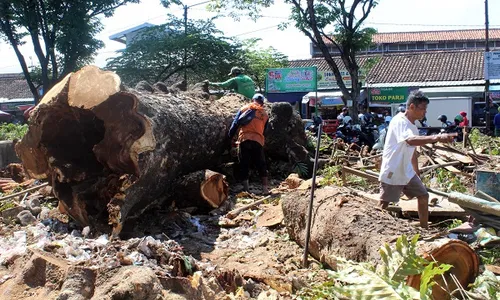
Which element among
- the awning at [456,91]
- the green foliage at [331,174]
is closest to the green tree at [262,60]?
the awning at [456,91]

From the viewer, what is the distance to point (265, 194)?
7.40 m

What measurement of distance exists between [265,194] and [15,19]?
13894 millimetres

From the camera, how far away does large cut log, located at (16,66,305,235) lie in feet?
17.4

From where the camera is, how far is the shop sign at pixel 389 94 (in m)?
24.6

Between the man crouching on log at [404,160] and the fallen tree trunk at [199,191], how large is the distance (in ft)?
7.26

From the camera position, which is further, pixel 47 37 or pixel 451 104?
pixel 451 104

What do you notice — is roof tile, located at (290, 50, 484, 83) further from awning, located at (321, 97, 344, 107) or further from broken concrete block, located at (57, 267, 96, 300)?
broken concrete block, located at (57, 267, 96, 300)

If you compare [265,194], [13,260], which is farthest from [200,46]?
[13,260]

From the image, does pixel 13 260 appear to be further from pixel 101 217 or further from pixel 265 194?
pixel 265 194

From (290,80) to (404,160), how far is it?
19899 mm

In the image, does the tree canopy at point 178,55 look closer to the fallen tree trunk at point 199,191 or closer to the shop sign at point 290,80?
the shop sign at point 290,80

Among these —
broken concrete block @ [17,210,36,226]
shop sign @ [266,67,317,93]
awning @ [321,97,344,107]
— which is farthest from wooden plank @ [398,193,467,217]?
awning @ [321,97,344,107]

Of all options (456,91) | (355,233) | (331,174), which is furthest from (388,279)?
(456,91)

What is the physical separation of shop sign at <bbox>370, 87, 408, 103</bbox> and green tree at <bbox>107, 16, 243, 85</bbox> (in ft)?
26.6
